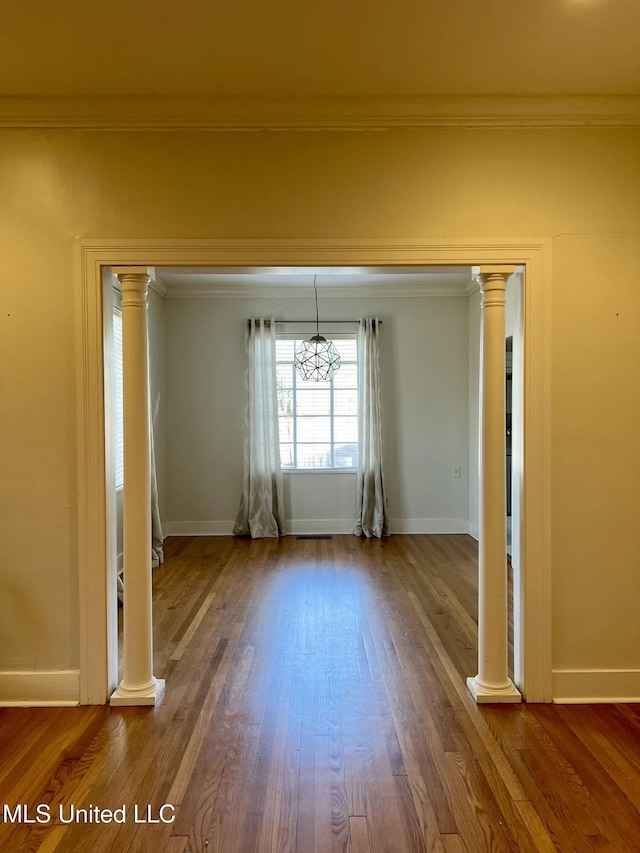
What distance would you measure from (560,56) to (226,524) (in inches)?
200

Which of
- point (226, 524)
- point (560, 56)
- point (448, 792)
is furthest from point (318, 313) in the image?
point (448, 792)

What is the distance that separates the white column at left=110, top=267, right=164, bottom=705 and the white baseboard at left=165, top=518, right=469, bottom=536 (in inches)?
140

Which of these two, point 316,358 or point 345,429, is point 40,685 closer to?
point 316,358

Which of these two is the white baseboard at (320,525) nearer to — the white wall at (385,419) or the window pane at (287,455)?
the white wall at (385,419)

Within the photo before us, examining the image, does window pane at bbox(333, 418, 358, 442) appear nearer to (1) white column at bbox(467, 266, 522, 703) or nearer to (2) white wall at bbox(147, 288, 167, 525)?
(2) white wall at bbox(147, 288, 167, 525)

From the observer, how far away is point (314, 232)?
8.07 ft

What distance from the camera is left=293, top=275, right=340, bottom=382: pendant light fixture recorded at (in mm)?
5816

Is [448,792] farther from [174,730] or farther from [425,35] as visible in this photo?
[425,35]

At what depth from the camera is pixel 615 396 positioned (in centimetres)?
248

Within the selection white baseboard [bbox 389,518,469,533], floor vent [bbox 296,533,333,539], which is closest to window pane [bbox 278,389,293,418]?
floor vent [bbox 296,533,333,539]

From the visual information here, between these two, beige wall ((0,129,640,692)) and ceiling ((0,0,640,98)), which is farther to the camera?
beige wall ((0,129,640,692))

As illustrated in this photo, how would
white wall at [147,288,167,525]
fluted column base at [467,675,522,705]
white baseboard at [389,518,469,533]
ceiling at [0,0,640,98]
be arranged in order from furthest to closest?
white baseboard at [389,518,469,533], white wall at [147,288,167,525], fluted column base at [467,675,522,705], ceiling at [0,0,640,98]

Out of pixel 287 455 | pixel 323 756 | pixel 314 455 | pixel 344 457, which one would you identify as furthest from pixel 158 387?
pixel 323 756

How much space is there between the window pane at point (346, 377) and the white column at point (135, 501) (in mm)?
3730
